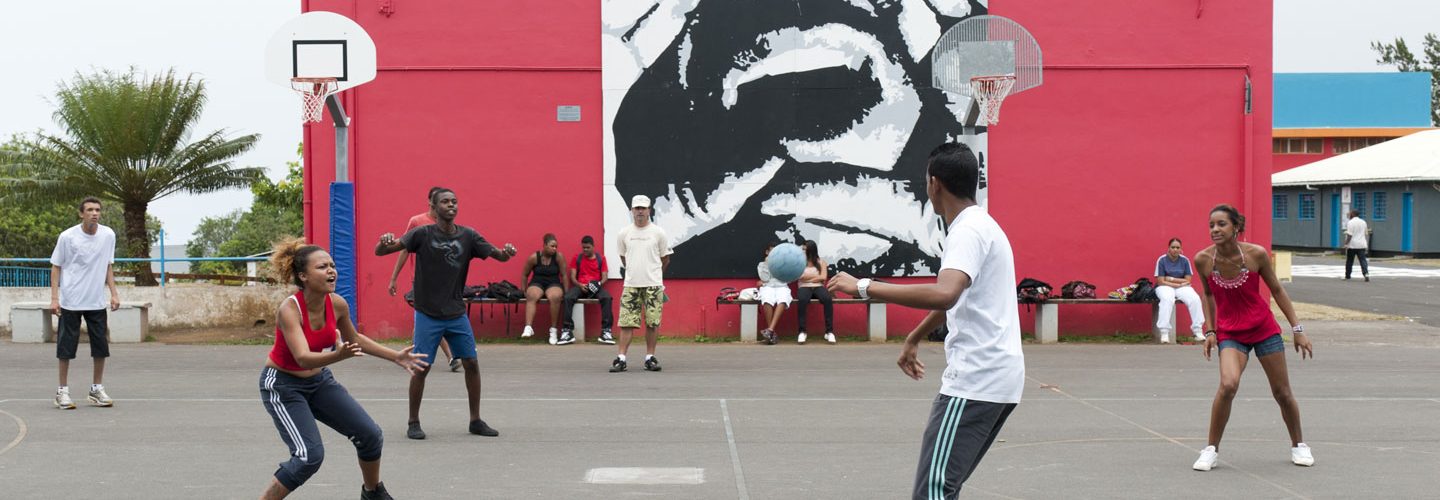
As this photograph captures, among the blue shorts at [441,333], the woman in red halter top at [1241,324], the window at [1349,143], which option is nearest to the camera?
the woman in red halter top at [1241,324]

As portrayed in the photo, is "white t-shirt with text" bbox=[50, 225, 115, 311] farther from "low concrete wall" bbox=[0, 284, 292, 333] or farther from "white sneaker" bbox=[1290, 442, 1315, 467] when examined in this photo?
"white sneaker" bbox=[1290, 442, 1315, 467]

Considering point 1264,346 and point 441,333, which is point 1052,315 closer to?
point 1264,346

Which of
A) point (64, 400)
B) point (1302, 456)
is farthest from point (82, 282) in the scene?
point (1302, 456)

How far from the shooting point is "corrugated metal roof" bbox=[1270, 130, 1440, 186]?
38938 mm

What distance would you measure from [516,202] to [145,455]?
9.07 m

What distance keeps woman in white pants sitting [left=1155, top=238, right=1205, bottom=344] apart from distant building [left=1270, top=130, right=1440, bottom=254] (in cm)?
2504

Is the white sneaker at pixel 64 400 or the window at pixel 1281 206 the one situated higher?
the window at pixel 1281 206

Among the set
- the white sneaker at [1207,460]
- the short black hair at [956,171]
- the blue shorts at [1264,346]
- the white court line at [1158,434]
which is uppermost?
the short black hair at [956,171]

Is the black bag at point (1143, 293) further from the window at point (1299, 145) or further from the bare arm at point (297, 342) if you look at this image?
the window at point (1299, 145)

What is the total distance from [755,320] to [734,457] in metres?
8.60

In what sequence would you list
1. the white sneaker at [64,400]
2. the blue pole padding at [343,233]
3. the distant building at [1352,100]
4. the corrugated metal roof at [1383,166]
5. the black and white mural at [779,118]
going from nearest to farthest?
the white sneaker at [64,400] < the blue pole padding at [343,233] < the black and white mural at [779,118] < the corrugated metal roof at [1383,166] < the distant building at [1352,100]

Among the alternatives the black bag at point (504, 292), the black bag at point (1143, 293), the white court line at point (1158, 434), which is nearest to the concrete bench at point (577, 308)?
the black bag at point (504, 292)

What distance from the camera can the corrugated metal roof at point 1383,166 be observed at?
128 ft

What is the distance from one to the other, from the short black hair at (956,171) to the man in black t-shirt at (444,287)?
5045mm
